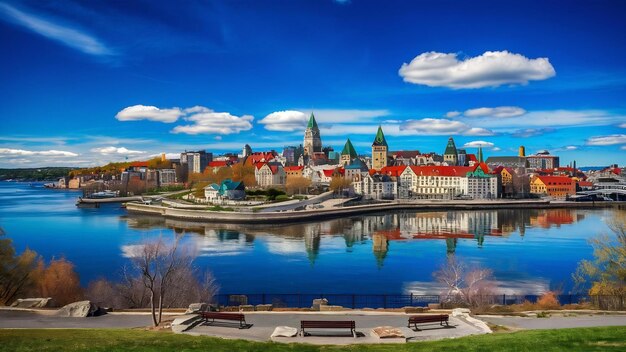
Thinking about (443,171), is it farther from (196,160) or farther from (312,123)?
(196,160)

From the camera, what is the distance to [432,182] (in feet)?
292

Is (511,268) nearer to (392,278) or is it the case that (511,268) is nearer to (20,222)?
(392,278)

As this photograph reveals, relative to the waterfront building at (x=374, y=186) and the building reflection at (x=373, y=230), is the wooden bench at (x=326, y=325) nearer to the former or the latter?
the building reflection at (x=373, y=230)

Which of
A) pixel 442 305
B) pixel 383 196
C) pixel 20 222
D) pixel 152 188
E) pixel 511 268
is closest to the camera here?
pixel 442 305

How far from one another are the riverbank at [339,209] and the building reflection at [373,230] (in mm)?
1887

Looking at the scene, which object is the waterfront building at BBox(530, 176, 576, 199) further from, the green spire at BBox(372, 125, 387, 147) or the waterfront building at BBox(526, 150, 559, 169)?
the waterfront building at BBox(526, 150, 559, 169)

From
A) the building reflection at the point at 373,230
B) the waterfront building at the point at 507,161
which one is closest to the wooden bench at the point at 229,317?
the building reflection at the point at 373,230

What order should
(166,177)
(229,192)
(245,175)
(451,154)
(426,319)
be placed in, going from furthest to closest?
(166,177) < (451,154) < (245,175) < (229,192) < (426,319)

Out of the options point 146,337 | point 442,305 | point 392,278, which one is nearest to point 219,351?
point 146,337

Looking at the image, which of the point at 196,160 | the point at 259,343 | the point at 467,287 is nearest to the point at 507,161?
the point at 196,160

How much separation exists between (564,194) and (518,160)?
47666mm

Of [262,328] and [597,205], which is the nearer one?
[262,328]

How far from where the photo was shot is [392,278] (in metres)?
25.8

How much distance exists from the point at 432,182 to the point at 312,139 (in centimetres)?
4977
